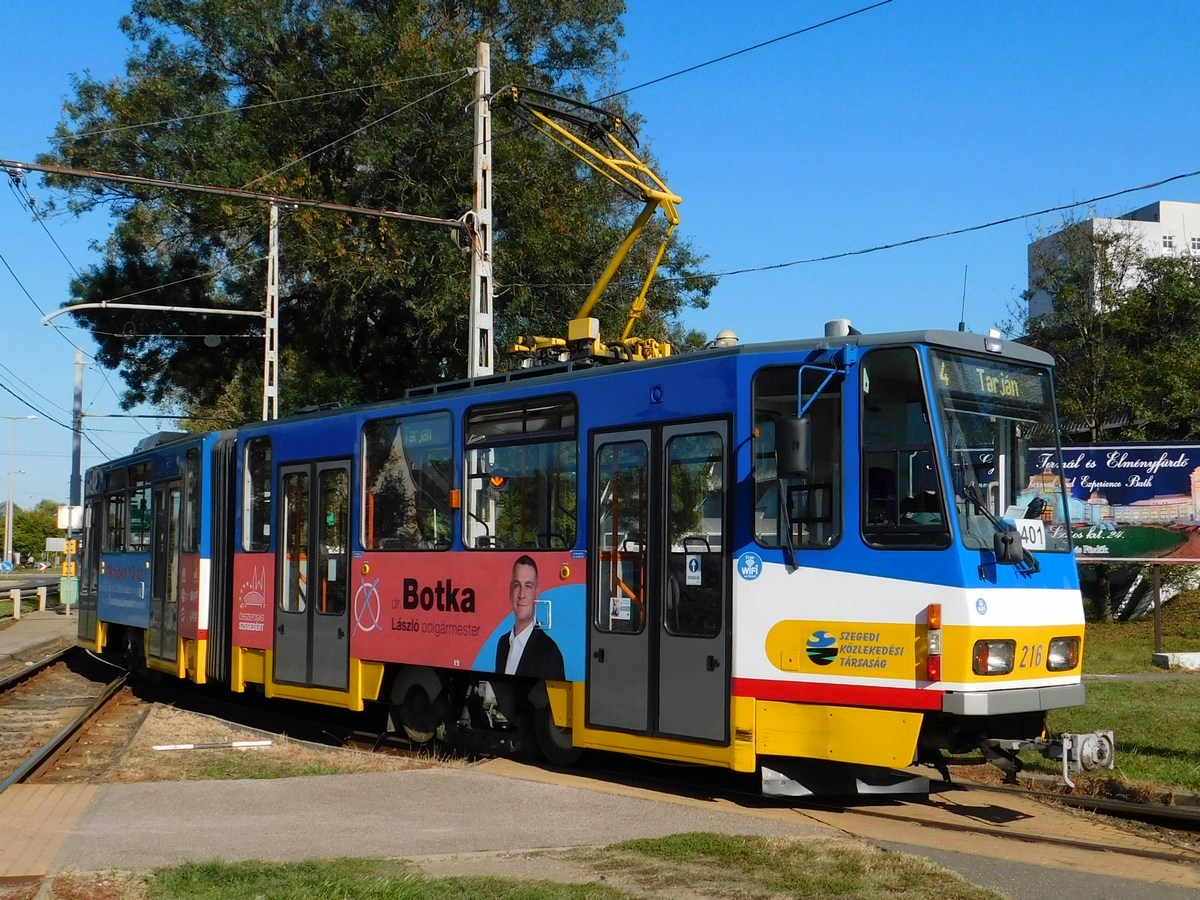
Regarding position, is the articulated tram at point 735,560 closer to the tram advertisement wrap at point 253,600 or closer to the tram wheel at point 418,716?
the tram wheel at point 418,716

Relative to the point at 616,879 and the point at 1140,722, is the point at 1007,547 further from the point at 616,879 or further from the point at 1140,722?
the point at 1140,722

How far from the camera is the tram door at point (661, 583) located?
9875 mm

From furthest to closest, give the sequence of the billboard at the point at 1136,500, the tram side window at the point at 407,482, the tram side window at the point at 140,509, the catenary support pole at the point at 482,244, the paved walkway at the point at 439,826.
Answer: the billboard at the point at 1136,500, the tram side window at the point at 140,509, the catenary support pole at the point at 482,244, the tram side window at the point at 407,482, the paved walkway at the point at 439,826

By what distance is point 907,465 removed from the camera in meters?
9.20

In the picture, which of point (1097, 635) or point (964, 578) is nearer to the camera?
point (964, 578)

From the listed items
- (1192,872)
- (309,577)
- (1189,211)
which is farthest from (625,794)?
(1189,211)

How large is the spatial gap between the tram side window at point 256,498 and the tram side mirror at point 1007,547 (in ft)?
29.0

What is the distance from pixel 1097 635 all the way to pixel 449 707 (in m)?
17.3

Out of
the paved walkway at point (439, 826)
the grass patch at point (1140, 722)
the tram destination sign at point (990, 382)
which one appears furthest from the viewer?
the grass patch at point (1140, 722)

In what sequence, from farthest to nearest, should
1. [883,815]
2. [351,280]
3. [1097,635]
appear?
1. [351,280]
2. [1097,635]
3. [883,815]

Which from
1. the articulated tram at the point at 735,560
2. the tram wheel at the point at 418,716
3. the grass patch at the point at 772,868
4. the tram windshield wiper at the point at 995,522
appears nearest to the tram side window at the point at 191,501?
the articulated tram at the point at 735,560

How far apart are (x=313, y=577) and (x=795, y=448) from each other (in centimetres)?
709

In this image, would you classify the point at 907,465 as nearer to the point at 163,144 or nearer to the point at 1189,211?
the point at 163,144

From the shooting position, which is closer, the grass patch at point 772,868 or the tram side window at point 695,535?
the grass patch at point 772,868
